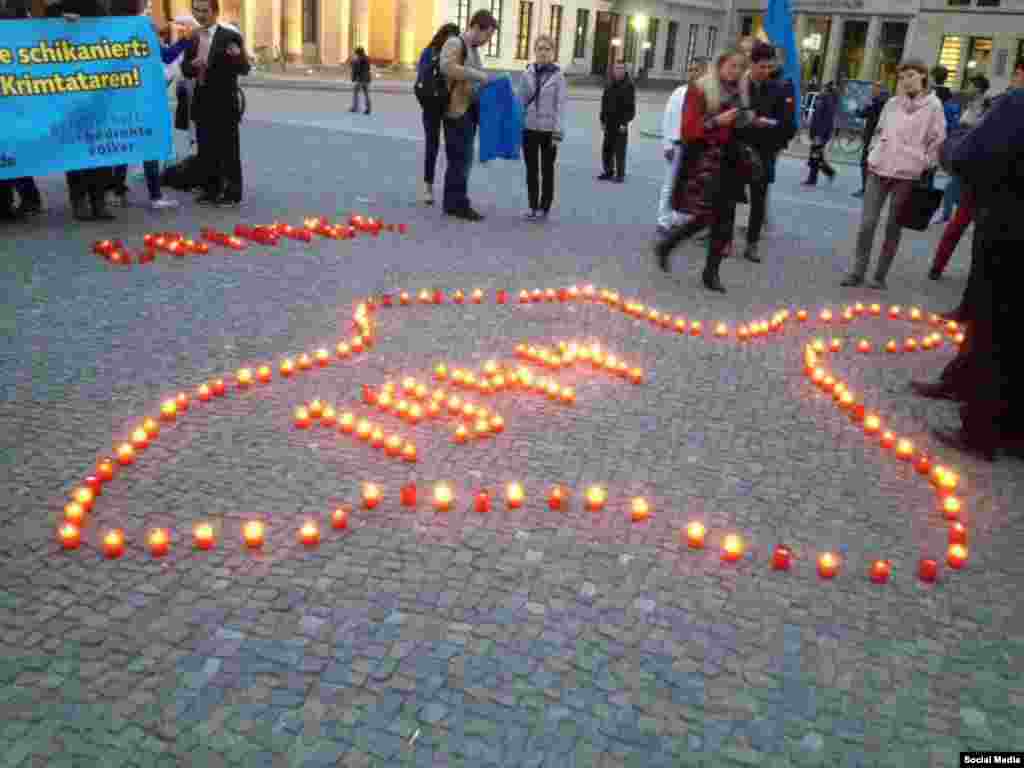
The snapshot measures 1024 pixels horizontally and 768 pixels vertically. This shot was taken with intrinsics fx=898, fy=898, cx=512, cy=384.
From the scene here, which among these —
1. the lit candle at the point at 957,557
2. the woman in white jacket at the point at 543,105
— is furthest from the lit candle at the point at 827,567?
the woman in white jacket at the point at 543,105

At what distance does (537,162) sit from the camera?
11.9m

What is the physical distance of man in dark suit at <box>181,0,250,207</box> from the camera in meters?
10.4

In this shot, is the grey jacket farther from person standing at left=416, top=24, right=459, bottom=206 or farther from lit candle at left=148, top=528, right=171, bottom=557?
lit candle at left=148, top=528, right=171, bottom=557

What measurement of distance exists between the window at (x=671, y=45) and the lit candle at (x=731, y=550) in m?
71.6

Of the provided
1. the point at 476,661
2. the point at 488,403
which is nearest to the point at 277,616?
the point at 476,661

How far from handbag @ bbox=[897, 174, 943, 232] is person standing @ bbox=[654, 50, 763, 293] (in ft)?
5.54

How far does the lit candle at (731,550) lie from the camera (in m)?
4.24

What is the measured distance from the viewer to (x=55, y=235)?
30.3 ft

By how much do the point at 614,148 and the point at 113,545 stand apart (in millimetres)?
13918

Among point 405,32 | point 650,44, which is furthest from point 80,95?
point 650,44

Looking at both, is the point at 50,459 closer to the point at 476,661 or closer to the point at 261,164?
the point at 476,661

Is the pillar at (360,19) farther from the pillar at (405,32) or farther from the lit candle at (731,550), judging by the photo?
the lit candle at (731,550)

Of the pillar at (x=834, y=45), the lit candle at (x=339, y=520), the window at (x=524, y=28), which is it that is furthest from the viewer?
the pillar at (x=834, y=45)

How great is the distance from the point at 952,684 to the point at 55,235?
29.6 ft
